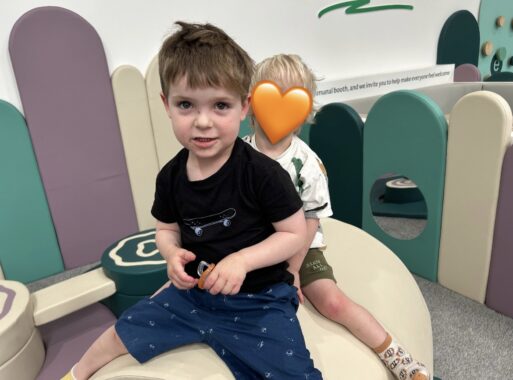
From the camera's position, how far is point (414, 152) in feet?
4.97

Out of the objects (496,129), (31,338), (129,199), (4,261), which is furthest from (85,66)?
(496,129)

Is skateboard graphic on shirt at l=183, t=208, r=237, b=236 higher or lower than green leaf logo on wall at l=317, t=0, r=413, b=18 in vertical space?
lower

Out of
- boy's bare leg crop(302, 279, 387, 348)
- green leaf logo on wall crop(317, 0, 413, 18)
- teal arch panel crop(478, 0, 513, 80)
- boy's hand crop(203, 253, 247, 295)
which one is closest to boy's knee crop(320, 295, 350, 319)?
boy's bare leg crop(302, 279, 387, 348)

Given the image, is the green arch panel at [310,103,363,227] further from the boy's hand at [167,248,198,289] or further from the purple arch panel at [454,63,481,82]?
the purple arch panel at [454,63,481,82]

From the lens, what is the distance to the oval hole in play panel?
1.95 metres

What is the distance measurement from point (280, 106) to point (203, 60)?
0.32 meters

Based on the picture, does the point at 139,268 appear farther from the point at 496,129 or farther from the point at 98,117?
the point at 496,129

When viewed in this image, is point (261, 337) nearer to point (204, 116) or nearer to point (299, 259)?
point (299, 259)

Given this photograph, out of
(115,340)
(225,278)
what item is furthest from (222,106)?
(115,340)

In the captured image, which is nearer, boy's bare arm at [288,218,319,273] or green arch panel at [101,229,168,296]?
boy's bare arm at [288,218,319,273]

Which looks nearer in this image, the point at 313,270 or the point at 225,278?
the point at 225,278

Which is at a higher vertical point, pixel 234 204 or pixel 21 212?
pixel 234 204

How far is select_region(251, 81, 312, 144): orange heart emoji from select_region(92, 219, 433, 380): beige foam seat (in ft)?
1.37

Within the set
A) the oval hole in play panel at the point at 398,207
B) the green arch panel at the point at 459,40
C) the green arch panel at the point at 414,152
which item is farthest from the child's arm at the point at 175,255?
the green arch panel at the point at 459,40
